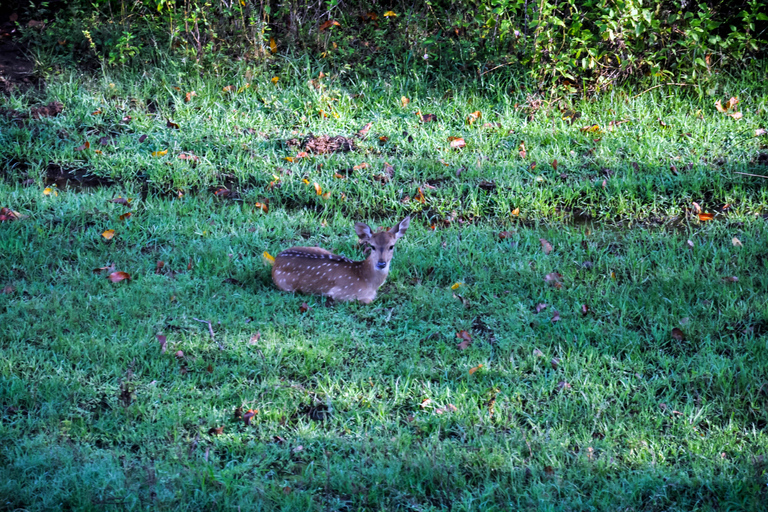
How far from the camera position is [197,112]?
8.84m

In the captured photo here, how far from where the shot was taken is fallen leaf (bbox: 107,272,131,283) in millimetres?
6059

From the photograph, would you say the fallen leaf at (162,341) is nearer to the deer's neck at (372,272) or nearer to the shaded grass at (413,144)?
the deer's neck at (372,272)

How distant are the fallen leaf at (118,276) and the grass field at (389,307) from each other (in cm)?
8

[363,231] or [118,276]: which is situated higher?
[363,231]

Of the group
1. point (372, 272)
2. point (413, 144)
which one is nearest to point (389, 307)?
point (372, 272)

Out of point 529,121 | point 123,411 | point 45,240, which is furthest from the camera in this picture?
point 529,121

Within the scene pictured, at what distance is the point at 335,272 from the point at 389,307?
0.51 meters

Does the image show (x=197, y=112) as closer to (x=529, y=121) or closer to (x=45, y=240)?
(x=45, y=240)

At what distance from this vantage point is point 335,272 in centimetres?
604

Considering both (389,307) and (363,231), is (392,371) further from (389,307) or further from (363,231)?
(363,231)

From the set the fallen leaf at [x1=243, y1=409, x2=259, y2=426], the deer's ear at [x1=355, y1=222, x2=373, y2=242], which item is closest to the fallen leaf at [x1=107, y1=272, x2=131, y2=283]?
the deer's ear at [x1=355, y1=222, x2=373, y2=242]

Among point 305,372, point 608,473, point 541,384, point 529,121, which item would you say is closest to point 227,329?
point 305,372

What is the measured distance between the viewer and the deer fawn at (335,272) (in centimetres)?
600

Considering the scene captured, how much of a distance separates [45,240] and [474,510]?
15.0 feet
